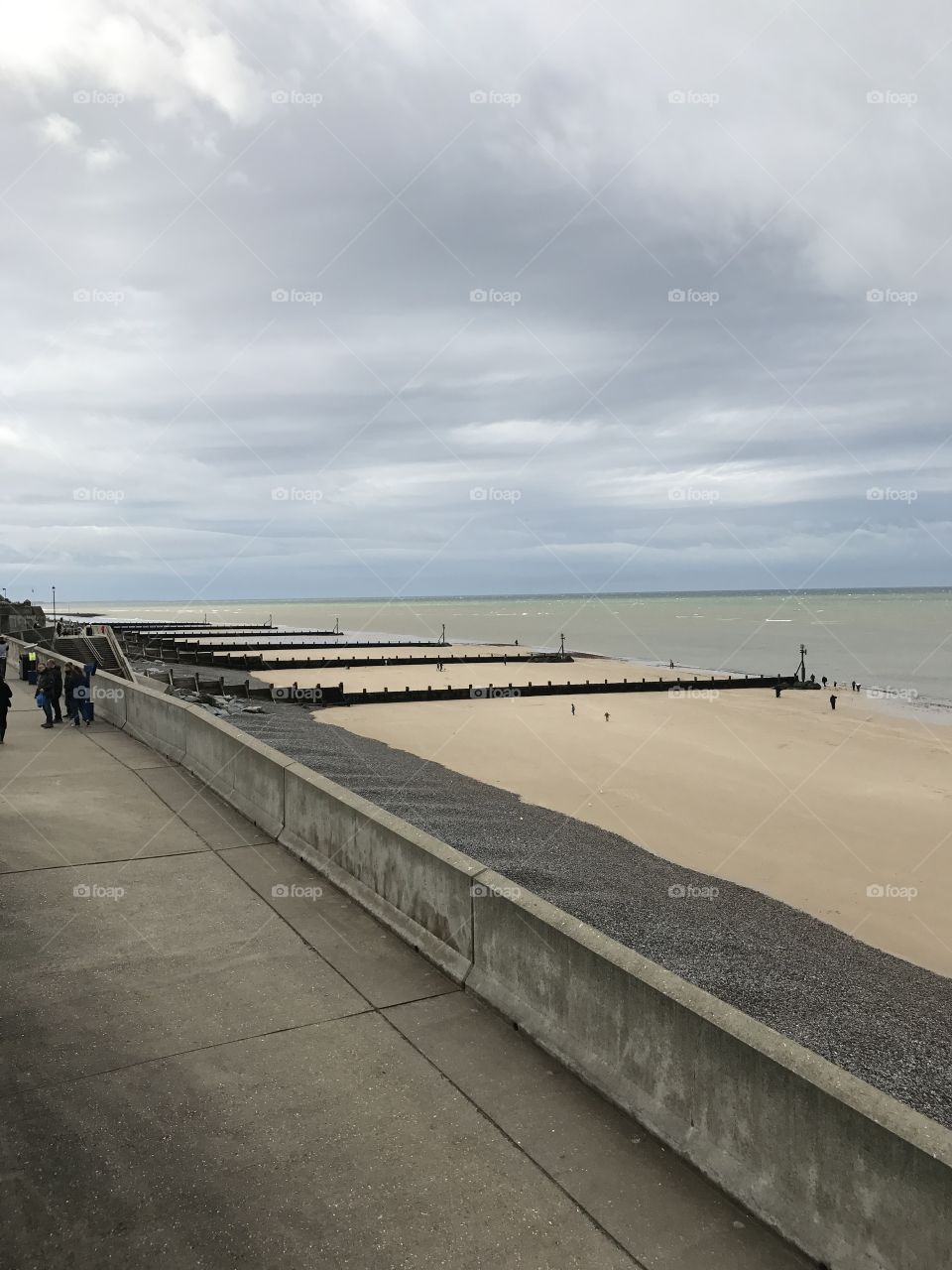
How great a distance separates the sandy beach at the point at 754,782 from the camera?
14.5 metres

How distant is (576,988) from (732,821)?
14.6 m

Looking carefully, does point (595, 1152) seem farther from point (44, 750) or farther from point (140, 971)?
point (44, 750)

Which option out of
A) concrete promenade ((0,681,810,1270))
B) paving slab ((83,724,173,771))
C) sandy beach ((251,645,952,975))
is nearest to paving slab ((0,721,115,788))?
paving slab ((83,724,173,771))

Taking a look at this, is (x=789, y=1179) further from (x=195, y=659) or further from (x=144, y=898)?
(x=195, y=659)

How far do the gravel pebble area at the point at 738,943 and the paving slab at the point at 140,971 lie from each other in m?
4.72

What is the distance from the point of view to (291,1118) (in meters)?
4.69

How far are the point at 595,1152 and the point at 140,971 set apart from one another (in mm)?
3860

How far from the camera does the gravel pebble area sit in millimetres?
8141

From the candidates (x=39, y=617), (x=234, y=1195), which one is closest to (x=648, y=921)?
(x=234, y=1195)

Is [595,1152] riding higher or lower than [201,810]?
lower

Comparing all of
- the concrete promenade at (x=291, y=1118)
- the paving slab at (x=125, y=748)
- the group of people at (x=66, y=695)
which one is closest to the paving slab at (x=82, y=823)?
the paving slab at (x=125, y=748)

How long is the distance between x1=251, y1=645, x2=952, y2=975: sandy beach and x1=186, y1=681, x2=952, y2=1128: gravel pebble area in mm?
1073

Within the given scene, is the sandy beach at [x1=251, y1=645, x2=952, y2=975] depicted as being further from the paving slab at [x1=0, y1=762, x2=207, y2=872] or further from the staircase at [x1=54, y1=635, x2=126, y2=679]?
the paving slab at [x1=0, y1=762, x2=207, y2=872]

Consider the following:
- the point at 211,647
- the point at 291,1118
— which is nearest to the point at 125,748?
the point at 291,1118
